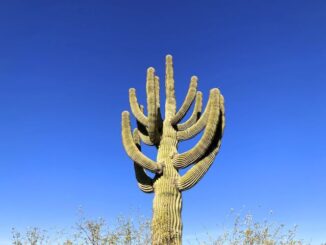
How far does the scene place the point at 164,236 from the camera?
958cm

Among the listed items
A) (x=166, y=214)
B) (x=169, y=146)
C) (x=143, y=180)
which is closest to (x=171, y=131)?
(x=169, y=146)

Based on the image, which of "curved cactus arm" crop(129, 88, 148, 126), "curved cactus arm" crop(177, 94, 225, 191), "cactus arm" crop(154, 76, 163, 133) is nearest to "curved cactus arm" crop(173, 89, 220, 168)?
"curved cactus arm" crop(177, 94, 225, 191)

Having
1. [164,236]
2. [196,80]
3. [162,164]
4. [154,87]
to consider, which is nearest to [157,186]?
[162,164]

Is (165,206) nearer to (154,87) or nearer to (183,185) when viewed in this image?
(183,185)

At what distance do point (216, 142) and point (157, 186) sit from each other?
164cm

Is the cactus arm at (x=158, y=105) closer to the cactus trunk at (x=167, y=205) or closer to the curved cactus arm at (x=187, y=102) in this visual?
the curved cactus arm at (x=187, y=102)

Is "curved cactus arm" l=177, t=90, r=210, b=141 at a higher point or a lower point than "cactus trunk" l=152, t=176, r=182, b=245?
higher

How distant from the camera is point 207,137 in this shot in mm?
10016

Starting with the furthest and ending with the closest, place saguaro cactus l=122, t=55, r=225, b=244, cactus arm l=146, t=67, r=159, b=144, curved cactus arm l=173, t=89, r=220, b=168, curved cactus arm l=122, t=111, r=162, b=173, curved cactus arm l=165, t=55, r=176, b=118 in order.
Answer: curved cactus arm l=165, t=55, r=176, b=118, cactus arm l=146, t=67, r=159, b=144, curved cactus arm l=122, t=111, r=162, b=173, curved cactus arm l=173, t=89, r=220, b=168, saguaro cactus l=122, t=55, r=225, b=244

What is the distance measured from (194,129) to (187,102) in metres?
0.90

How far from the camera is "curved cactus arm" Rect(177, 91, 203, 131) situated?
37.7ft

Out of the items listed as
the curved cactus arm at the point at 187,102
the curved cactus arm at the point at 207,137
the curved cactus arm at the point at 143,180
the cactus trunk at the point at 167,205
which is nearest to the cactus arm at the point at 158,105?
the curved cactus arm at the point at 187,102

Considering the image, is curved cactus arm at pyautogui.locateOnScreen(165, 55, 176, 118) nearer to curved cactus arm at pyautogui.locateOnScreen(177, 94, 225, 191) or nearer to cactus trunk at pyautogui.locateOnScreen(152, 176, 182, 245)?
curved cactus arm at pyautogui.locateOnScreen(177, 94, 225, 191)

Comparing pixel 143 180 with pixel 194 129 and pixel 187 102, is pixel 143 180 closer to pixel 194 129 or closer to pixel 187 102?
pixel 194 129
